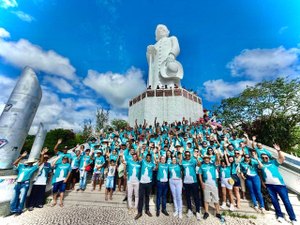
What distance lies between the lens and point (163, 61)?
24.4 meters

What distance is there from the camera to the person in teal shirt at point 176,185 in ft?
16.2

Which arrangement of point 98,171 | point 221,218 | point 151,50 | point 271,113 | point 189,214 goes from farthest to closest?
point 151,50 < point 271,113 < point 98,171 < point 189,214 < point 221,218

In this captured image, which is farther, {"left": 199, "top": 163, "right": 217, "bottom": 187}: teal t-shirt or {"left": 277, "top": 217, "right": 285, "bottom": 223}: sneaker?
{"left": 199, "top": 163, "right": 217, "bottom": 187}: teal t-shirt

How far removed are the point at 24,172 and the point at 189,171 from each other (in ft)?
17.2

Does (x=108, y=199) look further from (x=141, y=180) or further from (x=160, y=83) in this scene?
(x=160, y=83)

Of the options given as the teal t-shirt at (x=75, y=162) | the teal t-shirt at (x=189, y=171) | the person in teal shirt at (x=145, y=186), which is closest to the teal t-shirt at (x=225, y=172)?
the teal t-shirt at (x=189, y=171)

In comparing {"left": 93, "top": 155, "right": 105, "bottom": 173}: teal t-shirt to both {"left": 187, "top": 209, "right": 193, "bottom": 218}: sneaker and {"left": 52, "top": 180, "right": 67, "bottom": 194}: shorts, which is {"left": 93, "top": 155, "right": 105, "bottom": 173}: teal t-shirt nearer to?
{"left": 52, "top": 180, "right": 67, "bottom": 194}: shorts

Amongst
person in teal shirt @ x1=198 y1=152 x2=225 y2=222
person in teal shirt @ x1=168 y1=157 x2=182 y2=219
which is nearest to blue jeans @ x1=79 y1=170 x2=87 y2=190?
person in teal shirt @ x1=168 y1=157 x2=182 y2=219

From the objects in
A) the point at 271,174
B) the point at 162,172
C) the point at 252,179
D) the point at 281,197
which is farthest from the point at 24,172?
the point at 281,197

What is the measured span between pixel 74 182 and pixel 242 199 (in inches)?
247

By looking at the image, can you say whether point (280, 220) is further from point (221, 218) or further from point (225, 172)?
point (225, 172)

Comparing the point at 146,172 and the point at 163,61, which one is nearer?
the point at 146,172

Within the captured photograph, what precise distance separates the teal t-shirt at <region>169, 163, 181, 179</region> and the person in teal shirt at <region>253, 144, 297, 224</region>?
2.56 m

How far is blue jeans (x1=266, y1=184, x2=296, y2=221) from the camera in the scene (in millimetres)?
4445
